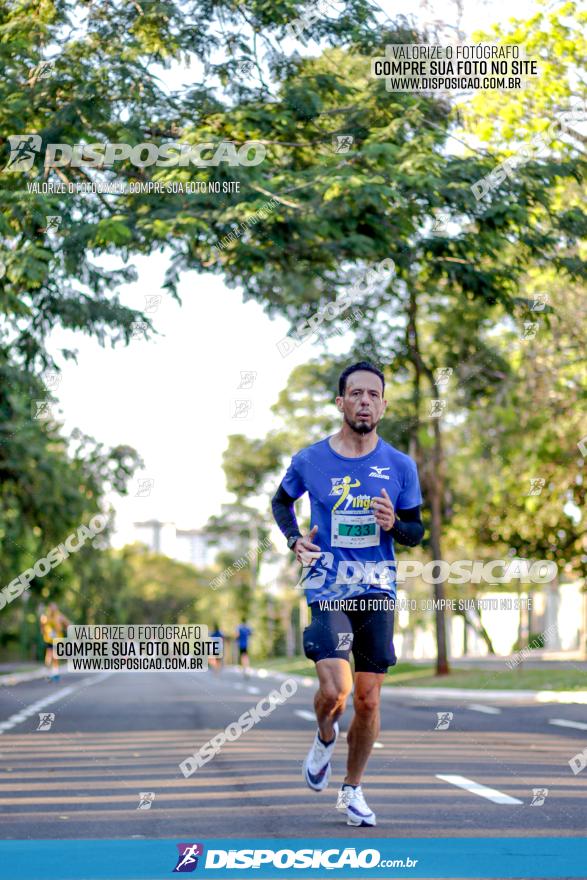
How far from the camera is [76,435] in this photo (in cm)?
2228

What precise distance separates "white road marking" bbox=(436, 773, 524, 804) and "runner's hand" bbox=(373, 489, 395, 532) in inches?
102

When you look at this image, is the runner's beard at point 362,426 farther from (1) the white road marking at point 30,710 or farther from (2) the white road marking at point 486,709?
(2) the white road marking at point 486,709

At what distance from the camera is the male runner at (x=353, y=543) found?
23.0 ft

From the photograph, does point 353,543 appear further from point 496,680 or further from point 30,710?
point 496,680

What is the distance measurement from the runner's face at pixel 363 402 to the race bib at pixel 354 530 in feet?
1.32

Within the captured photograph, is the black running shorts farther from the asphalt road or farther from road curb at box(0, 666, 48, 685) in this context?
road curb at box(0, 666, 48, 685)

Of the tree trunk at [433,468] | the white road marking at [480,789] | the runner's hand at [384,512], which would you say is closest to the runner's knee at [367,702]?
the runner's hand at [384,512]

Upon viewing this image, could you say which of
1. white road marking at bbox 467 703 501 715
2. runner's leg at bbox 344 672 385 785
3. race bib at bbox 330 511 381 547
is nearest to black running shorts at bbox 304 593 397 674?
runner's leg at bbox 344 672 385 785

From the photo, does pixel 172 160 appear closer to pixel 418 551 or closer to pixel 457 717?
pixel 457 717

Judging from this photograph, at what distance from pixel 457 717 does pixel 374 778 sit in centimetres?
933

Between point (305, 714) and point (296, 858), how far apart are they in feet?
44.3

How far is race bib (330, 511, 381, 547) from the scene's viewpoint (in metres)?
6.99

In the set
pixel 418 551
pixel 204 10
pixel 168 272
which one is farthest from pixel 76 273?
pixel 418 551

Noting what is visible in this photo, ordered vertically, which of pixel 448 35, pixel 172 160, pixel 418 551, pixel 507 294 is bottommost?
pixel 418 551
